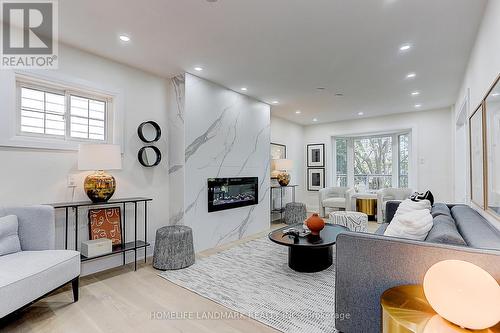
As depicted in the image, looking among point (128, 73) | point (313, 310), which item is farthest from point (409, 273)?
point (128, 73)

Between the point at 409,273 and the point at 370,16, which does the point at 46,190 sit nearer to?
the point at 409,273

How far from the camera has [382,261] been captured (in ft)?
5.60

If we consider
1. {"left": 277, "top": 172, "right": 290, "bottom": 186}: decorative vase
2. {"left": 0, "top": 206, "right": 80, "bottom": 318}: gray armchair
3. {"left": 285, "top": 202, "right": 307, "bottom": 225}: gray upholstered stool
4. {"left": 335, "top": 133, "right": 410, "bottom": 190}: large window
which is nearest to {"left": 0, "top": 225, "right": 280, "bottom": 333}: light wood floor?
{"left": 0, "top": 206, "right": 80, "bottom": 318}: gray armchair

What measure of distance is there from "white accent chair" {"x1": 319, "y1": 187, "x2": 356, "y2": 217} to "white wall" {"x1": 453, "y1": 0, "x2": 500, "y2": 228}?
3581 millimetres

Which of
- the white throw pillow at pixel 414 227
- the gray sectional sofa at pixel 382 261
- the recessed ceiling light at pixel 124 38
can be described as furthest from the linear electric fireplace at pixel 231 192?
the white throw pillow at pixel 414 227

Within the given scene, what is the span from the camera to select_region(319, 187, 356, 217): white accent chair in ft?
20.7

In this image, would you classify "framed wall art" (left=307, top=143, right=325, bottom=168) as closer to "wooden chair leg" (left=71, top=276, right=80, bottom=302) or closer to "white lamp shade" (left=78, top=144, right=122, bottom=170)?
"white lamp shade" (left=78, top=144, right=122, bottom=170)

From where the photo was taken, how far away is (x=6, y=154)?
103 inches

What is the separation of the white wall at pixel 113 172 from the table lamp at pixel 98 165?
0.96 feet

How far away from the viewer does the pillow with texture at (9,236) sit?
225 centimetres

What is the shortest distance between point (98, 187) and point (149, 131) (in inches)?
45.9

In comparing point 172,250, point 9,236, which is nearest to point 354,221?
point 172,250

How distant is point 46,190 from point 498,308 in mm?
3700

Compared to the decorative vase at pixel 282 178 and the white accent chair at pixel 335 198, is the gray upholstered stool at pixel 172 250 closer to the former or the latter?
the decorative vase at pixel 282 178
